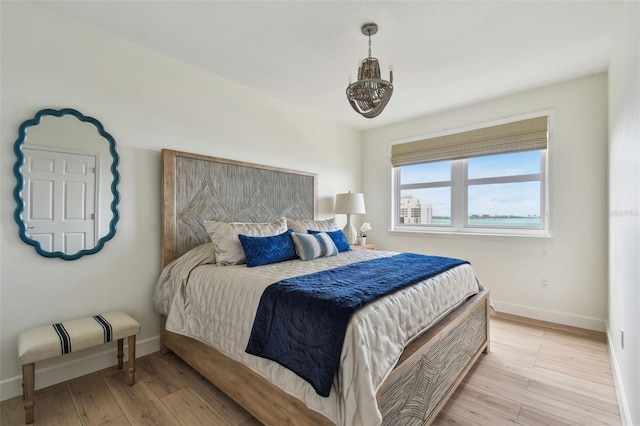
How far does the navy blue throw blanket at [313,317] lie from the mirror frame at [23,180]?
4.86ft

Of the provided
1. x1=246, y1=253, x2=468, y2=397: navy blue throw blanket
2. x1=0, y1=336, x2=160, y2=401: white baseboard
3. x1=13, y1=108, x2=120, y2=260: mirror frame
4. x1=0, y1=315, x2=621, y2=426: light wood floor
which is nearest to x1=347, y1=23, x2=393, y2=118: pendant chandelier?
x1=246, y1=253, x2=468, y2=397: navy blue throw blanket

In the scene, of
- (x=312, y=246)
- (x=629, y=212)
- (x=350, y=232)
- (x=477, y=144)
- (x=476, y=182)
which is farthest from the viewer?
(x=350, y=232)

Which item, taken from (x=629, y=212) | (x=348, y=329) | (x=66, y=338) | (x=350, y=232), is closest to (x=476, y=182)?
(x=350, y=232)

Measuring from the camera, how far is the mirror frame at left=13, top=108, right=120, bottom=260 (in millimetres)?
1879

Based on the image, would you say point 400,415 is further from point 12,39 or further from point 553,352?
point 12,39

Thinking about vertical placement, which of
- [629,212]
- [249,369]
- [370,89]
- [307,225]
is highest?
[370,89]

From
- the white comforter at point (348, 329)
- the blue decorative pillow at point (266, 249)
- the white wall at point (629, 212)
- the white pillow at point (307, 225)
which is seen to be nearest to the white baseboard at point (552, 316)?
the white wall at point (629, 212)

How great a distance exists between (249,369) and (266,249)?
0.93 meters

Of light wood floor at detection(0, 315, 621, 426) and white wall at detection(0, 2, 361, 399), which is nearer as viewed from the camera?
light wood floor at detection(0, 315, 621, 426)

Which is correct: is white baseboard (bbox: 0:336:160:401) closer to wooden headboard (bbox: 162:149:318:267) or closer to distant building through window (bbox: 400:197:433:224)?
wooden headboard (bbox: 162:149:318:267)

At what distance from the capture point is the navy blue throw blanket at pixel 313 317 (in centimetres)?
125

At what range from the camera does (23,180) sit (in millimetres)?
1895

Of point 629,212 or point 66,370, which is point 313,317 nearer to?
point 629,212

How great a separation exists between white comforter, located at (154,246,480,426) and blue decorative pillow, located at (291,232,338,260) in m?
0.11
